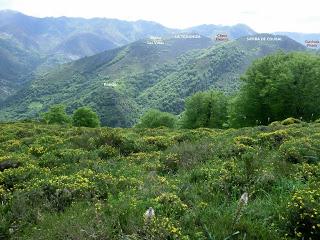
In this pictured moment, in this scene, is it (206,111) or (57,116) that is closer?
(206,111)

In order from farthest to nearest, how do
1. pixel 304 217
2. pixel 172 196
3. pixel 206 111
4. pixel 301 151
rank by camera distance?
1. pixel 206 111
2. pixel 301 151
3. pixel 172 196
4. pixel 304 217

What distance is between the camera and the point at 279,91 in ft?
168

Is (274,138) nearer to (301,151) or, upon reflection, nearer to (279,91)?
(301,151)

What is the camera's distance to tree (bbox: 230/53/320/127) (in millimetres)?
50156

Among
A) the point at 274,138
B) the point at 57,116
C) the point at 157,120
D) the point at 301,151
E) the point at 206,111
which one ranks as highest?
the point at 301,151

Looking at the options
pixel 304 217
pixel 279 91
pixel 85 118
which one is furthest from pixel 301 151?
pixel 85 118

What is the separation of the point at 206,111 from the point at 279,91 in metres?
23.1

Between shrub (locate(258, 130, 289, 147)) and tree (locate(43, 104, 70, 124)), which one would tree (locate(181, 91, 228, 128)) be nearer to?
tree (locate(43, 104, 70, 124))

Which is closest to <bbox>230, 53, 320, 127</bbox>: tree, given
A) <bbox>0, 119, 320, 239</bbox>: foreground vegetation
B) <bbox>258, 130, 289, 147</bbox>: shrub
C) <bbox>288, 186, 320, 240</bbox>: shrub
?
<bbox>258, 130, 289, 147</bbox>: shrub

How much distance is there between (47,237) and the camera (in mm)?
6344

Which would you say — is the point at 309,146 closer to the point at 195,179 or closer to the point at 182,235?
the point at 195,179

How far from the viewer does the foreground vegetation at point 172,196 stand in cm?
610

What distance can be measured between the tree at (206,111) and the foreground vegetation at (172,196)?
56.5 m

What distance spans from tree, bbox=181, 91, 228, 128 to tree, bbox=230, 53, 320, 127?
1252cm
